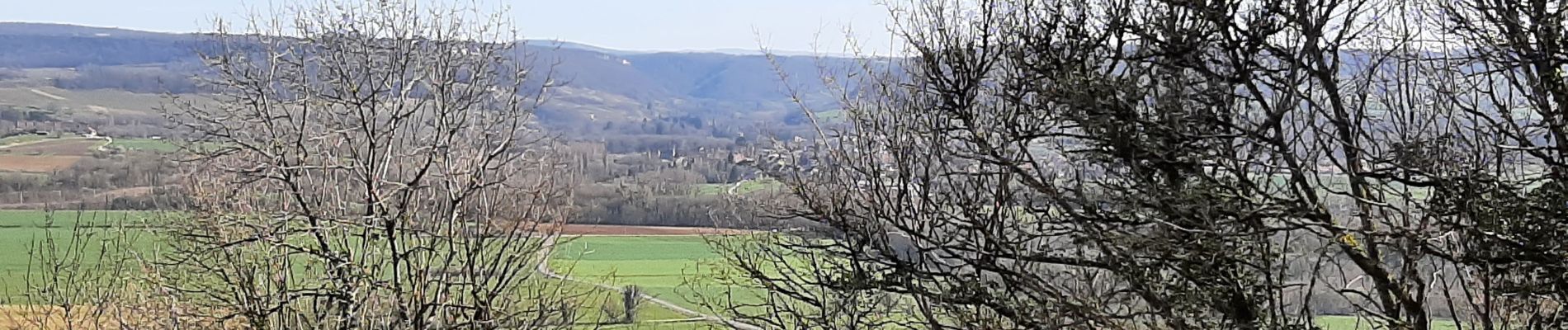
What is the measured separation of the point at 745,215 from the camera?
1090 cm

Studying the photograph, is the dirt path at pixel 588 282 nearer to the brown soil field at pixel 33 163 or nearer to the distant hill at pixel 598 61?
the brown soil field at pixel 33 163

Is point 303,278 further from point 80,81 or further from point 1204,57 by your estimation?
point 80,81

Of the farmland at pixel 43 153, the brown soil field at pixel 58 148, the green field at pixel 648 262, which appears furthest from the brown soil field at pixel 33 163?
the green field at pixel 648 262

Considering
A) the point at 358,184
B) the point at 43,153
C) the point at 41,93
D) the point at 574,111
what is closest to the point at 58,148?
the point at 43,153

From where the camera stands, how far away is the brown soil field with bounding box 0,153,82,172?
2270 cm

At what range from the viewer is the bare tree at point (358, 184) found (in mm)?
9367

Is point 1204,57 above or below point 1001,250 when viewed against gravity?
above

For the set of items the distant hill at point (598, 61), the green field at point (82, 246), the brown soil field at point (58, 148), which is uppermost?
the distant hill at point (598, 61)

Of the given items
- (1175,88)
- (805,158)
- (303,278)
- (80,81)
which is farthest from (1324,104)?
(80,81)

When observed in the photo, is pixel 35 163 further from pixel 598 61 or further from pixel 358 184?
pixel 598 61

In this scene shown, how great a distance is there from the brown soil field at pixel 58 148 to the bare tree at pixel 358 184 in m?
17.8

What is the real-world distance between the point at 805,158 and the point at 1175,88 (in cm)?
415

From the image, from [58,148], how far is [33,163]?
3432mm

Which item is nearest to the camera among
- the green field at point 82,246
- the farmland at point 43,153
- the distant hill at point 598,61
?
the green field at point 82,246
